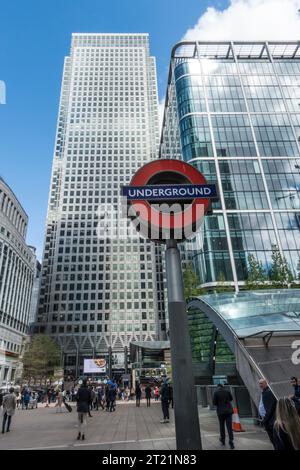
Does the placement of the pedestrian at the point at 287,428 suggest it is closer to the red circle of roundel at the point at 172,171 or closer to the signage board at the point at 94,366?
the red circle of roundel at the point at 172,171

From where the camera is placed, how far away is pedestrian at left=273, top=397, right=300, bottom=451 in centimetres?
355

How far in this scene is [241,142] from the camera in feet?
204

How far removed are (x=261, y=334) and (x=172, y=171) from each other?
370 inches

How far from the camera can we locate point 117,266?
10275 cm

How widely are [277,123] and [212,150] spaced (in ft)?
55.8

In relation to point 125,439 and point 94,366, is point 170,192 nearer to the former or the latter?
point 125,439

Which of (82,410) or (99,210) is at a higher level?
(99,210)

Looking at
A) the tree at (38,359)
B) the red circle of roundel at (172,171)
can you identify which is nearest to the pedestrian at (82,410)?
the red circle of roundel at (172,171)

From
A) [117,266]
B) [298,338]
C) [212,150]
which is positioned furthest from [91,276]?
[298,338]

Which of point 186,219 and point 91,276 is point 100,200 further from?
point 186,219

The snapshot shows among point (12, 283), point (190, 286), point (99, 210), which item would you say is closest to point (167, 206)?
point (190, 286)

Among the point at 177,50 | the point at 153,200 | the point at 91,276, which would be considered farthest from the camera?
the point at 91,276

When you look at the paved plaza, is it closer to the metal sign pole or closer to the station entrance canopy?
the station entrance canopy

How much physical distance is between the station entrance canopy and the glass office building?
32557 mm
